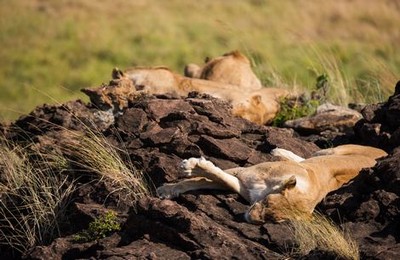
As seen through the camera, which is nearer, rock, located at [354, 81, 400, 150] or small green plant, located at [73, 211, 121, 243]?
small green plant, located at [73, 211, 121, 243]

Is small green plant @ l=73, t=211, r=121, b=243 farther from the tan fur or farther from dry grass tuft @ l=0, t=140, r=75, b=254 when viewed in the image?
the tan fur

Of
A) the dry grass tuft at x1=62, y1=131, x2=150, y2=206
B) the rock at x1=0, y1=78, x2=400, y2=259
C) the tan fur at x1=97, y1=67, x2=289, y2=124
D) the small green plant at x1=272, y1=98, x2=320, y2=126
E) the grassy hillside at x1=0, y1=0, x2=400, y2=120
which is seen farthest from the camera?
the grassy hillside at x1=0, y1=0, x2=400, y2=120

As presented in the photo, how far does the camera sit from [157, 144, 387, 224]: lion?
8492mm

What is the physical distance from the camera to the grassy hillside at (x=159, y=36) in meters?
28.2

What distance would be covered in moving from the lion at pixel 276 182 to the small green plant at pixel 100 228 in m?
0.52

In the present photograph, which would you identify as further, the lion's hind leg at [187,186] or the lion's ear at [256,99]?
the lion's ear at [256,99]

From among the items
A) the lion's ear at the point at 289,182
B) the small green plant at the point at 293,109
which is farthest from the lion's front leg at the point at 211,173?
the small green plant at the point at 293,109

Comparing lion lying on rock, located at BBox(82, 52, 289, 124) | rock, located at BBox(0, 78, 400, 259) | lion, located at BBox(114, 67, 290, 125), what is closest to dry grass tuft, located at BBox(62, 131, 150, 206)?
rock, located at BBox(0, 78, 400, 259)

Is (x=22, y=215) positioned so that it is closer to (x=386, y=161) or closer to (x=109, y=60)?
(x=386, y=161)

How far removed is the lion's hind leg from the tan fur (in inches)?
114

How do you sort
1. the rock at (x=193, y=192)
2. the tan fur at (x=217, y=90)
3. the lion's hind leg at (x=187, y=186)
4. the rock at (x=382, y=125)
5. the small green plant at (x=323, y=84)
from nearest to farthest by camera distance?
the rock at (x=193, y=192) → the lion's hind leg at (x=187, y=186) → the rock at (x=382, y=125) → the tan fur at (x=217, y=90) → the small green plant at (x=323, y=84)

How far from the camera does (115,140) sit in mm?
10320

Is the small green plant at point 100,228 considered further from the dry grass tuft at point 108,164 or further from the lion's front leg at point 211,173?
the lion's front leg at point 211,173

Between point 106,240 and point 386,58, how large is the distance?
77.1ft
